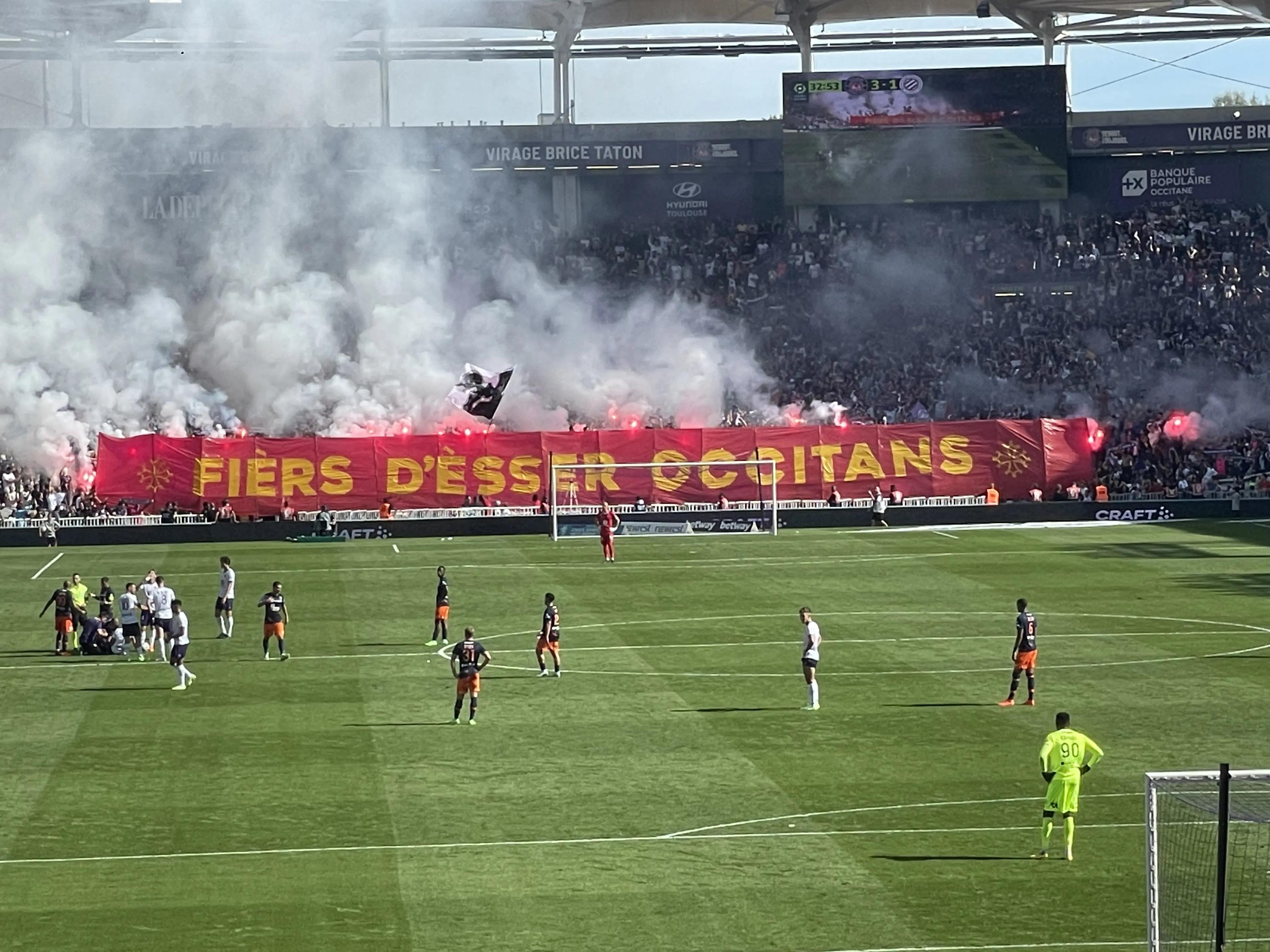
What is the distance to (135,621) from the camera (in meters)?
33.2

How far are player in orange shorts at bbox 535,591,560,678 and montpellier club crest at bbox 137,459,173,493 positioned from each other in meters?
31.2

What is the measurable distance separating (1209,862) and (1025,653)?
28.1 feet

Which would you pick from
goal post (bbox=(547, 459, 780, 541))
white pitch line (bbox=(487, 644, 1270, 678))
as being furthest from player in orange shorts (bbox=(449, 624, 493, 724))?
goal post (bbox=(547, 459, 780, 541))

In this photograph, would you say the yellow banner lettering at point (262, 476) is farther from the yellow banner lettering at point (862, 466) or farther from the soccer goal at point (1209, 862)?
the soccer goal at point (1209, 862)

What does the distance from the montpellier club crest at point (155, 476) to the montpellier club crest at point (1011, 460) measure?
26.3 metres

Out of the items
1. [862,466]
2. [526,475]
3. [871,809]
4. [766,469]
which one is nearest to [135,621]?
[871,809]

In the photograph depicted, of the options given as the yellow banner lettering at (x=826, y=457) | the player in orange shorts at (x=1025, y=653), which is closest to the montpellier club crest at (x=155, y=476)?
the yellow banner lettering at (x=826, y=457)

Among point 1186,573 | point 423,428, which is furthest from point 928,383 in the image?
point 1186,573

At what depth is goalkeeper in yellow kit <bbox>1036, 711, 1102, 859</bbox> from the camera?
59.5 feet

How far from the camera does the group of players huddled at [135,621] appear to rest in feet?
103

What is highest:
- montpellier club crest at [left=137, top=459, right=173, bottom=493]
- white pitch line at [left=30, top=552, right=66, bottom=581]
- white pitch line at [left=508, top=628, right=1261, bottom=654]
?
montpellier club crest at [left=137, top=459, right=173, bottom=493]

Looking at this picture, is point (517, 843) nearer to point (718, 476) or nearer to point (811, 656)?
point (811, 656)

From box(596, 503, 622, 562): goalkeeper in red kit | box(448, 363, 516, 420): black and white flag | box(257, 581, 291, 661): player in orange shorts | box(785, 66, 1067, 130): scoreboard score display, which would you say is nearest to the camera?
box(257, 581, 291, 661): player in orange shorts

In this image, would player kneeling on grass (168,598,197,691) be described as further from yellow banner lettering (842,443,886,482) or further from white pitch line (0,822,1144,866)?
yellow banner lettering (842,443,886,482)
